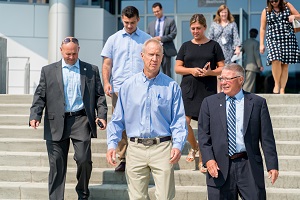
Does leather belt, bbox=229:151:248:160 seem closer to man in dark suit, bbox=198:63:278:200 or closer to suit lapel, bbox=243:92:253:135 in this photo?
man in dark suit, bbox=198:63:278:200

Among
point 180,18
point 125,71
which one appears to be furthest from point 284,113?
point 180,18

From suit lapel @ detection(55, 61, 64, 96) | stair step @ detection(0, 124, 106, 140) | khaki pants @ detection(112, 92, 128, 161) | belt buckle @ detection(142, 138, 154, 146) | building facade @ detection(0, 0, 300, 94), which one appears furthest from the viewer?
building facade @ detection(0, 0, 300, 94)

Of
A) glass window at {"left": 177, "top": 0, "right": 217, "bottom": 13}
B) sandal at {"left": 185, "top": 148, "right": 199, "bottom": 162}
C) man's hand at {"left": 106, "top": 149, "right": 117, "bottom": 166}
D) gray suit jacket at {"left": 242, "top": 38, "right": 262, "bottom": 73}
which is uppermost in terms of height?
glass window at {"left": 177, "top": 0, "right": 217, "bottom": 13}

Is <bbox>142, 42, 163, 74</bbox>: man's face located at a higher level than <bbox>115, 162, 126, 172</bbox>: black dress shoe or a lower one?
higher

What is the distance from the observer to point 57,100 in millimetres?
5934

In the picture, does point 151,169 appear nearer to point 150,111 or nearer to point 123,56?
point 150,111

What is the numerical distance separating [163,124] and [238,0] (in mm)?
13920

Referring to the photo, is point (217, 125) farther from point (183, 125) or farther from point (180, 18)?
point (180, 18)

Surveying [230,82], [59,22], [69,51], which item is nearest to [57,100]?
[69,51]

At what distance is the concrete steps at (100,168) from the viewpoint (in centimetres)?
656

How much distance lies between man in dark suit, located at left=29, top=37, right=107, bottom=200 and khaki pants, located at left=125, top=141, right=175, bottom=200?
1177 millimetres

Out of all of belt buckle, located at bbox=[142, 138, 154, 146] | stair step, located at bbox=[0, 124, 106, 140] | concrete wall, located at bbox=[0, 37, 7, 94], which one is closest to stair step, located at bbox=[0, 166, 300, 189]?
stair step, located at bbox=[0, 124, 106, 140]

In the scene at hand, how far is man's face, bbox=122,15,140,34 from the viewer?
639cm

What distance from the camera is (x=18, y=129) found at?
8.23 m
